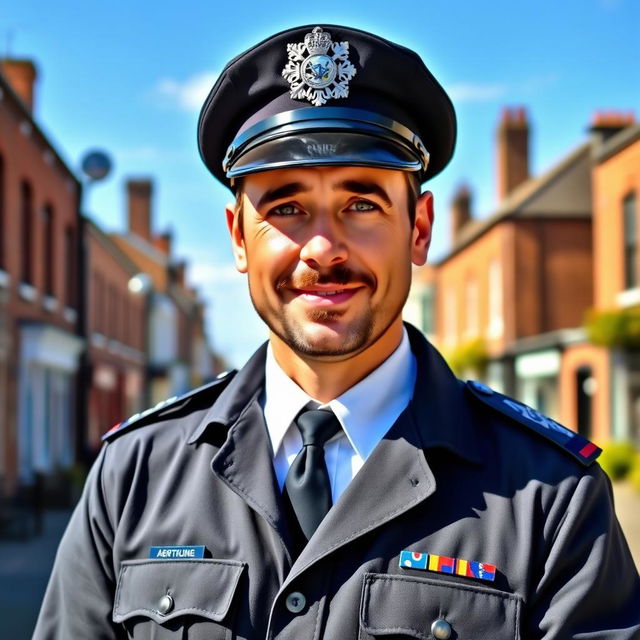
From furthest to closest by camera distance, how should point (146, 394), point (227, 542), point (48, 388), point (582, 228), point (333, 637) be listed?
point (146, 394), point (582, 228), point (48, 388), point (227, 542), point (333, 637)

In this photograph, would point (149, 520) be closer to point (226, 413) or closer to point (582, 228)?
point (226, 413)

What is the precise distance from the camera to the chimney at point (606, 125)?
27062 mm

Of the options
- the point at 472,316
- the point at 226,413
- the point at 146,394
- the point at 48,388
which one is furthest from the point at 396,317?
the point at 146,394

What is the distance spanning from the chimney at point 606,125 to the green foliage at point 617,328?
6075 mm

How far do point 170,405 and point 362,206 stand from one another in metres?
0.82

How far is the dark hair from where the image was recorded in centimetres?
248

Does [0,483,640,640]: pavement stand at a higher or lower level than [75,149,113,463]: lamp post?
lower

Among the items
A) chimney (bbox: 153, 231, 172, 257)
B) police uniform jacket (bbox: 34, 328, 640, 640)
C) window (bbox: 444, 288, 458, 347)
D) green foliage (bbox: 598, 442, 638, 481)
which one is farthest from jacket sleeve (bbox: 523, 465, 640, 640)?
chimney (bbox: 153, 231, 172, 257)

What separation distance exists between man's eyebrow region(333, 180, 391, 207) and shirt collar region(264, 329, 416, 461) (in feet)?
1.44

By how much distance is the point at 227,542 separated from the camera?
7.87 feet

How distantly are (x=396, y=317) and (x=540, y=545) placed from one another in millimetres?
645

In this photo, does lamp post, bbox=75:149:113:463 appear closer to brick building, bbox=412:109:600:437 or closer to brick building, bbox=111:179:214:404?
brick building, bbox=412:109:600:437

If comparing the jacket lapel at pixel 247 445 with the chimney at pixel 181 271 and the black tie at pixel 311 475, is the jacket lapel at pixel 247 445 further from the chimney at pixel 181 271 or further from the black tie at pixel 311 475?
the chimney at pixel 181 271

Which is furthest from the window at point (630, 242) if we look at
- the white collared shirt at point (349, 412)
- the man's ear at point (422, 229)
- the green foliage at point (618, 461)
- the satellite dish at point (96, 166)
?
the white collared shirt at point (349, 412)
